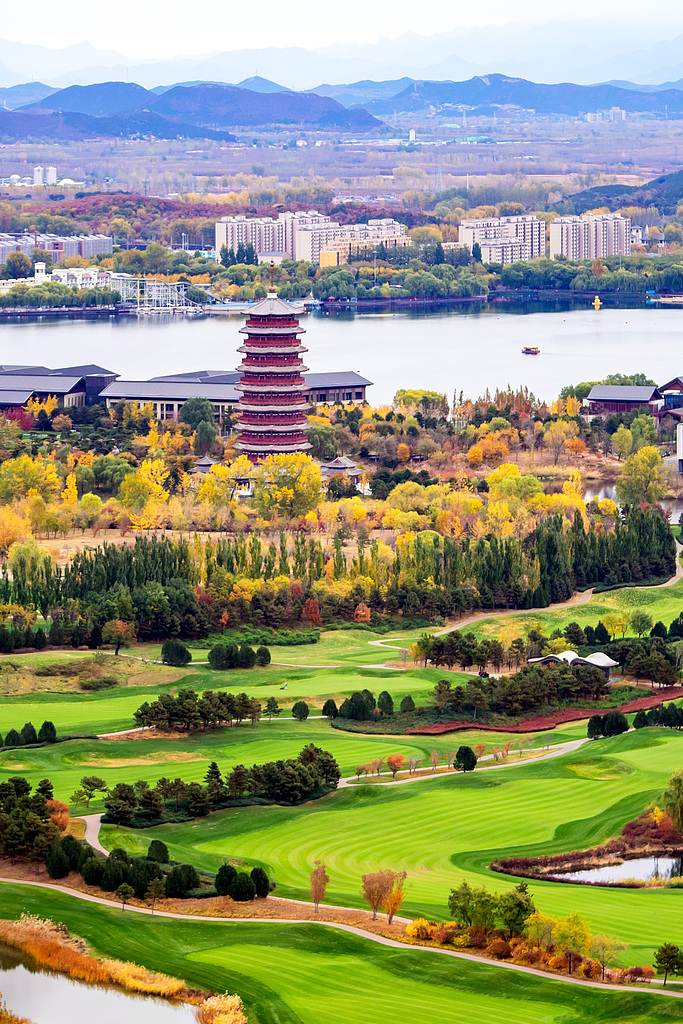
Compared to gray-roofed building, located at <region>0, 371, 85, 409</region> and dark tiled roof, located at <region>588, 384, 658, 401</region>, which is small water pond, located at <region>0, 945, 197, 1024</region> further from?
dark tiled roof, located at <region>588, 384, 658, 401</region>

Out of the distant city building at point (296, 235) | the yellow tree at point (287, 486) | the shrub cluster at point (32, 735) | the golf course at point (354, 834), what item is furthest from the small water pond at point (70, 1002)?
the distant city building at point (296, 235)

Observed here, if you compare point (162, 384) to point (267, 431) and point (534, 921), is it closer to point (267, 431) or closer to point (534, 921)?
point (267, 431)

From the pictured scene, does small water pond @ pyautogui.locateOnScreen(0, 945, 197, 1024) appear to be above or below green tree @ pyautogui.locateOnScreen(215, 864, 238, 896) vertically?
below

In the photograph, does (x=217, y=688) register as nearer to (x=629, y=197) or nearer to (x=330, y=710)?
(x=330, y=710)

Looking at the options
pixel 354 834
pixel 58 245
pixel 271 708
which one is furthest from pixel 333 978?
pixel 58 245

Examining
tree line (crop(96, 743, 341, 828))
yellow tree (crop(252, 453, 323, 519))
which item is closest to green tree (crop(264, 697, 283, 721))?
tree line (crop(96, 743, 341, 828))

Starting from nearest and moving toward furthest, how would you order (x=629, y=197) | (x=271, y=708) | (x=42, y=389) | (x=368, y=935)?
(x=368, y=935), (x=271, y=708), (x=42, y=389), (x=629, y=197)
